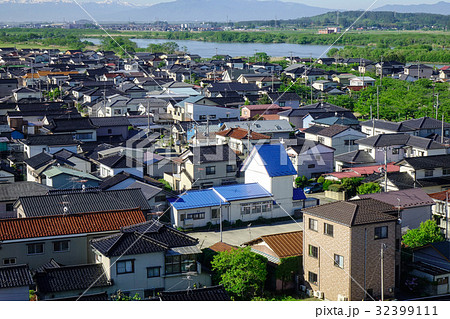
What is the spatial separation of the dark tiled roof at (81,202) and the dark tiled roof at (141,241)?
1.03 meters

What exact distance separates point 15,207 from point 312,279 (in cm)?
338

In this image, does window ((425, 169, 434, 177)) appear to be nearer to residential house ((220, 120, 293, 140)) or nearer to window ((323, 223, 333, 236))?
residential house ((220, 120, 293, 140))

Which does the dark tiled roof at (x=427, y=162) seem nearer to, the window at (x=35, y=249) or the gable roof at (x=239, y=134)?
the gable roof at (x=239, y=134)

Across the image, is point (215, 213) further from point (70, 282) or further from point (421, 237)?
point (70, 282)

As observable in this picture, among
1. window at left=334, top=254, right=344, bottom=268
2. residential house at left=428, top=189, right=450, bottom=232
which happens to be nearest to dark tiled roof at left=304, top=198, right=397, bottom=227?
window at left=334, top=254, right=344, bottom=268

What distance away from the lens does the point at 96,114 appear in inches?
591

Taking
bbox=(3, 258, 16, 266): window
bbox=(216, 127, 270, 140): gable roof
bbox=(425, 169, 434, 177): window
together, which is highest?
bbox=(216, 127, 270, 140): gable roof

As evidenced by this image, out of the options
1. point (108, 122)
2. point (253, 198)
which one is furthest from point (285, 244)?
point (108, 122)

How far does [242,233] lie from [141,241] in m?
2.41

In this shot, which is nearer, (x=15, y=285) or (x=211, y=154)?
(x=15, y=285)

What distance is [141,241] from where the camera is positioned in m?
4.93

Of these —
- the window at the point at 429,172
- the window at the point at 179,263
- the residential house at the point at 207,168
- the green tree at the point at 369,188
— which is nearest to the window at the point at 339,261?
the window at the point at 179,263

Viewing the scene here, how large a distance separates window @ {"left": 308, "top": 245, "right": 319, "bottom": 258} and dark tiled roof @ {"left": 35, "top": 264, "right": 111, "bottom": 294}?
1.81 meters

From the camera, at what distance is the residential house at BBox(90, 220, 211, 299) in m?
4.79
